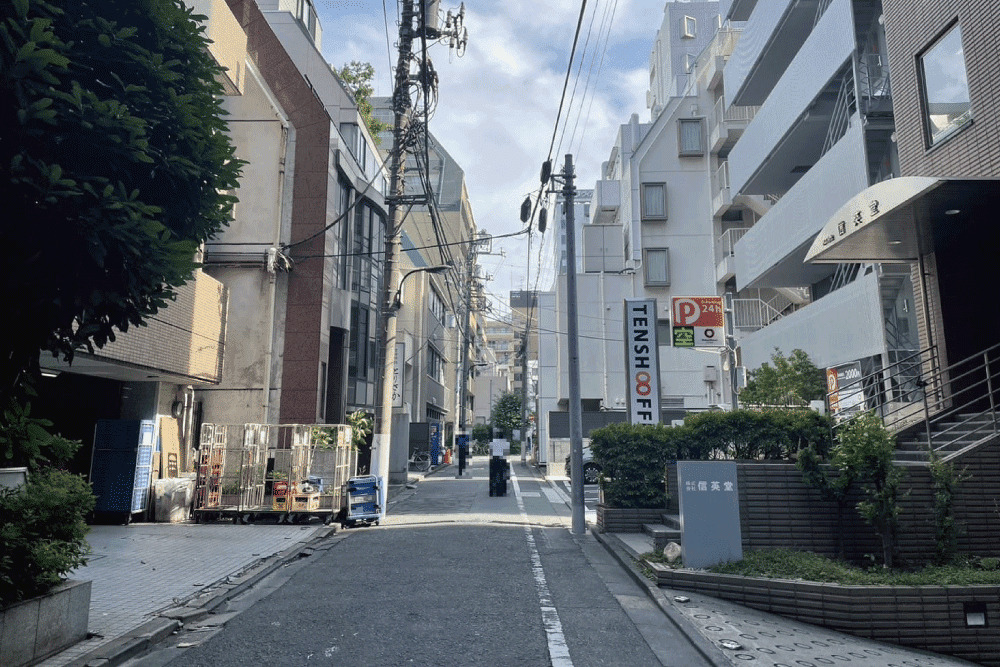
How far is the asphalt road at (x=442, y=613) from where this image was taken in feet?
20.3

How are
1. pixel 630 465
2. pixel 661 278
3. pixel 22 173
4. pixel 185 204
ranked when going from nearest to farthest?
pixel 22 173 < pixel 185 204 < pixel 630 465 < pixel 661 278

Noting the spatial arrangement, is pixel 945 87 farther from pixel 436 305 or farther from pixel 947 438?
pixel 436 305

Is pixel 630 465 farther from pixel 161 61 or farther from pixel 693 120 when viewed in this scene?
pixel 693 120

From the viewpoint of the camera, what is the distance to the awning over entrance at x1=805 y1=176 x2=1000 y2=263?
10227 mm

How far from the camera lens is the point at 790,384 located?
55.1 ft

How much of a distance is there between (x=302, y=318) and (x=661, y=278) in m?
19.7

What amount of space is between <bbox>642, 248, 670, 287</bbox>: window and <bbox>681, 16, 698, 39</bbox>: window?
14.9 m

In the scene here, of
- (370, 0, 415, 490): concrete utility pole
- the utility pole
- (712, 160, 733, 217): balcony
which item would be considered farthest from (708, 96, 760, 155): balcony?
(370, 0, 415, 490): concrete utility pole

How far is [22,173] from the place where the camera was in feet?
16.0

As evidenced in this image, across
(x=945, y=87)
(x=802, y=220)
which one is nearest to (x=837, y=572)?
(x=945, y=87)

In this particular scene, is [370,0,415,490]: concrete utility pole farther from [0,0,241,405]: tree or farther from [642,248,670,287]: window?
[642,248,670,287]: window

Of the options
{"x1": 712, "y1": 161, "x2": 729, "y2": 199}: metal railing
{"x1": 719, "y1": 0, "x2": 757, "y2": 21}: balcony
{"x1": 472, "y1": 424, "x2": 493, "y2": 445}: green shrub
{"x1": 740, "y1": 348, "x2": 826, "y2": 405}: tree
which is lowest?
{"x1": 740, "y1": 348, "x2": 826, "y2": 405}: tree

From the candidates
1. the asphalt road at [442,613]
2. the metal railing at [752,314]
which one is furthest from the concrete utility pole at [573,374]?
the metal railing at [752,314]

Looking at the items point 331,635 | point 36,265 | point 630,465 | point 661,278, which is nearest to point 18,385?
point 36,265
